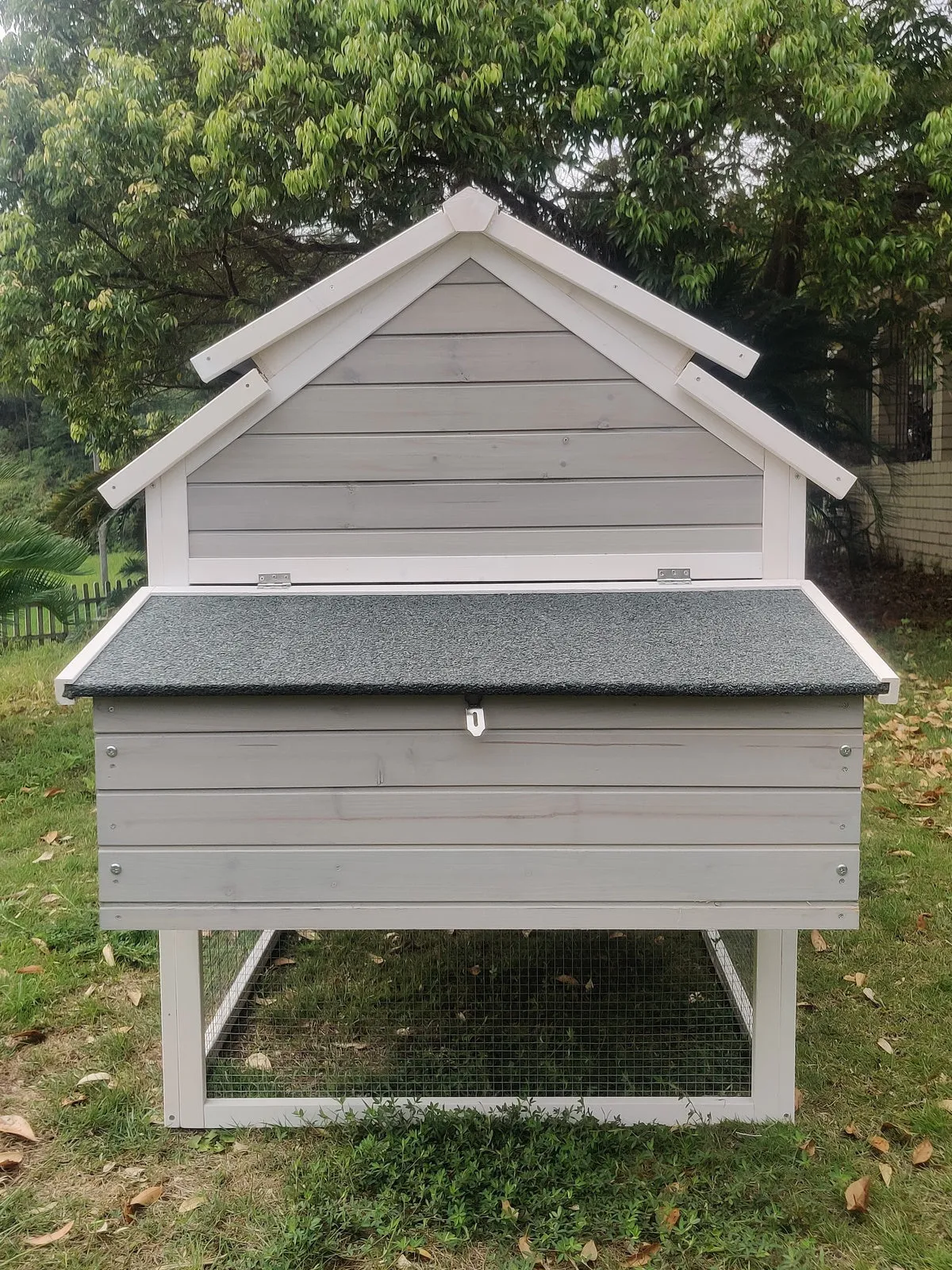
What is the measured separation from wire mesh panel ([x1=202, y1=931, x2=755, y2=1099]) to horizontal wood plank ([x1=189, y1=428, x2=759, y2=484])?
4.60 ft

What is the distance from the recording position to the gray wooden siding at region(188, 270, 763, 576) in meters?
2.62

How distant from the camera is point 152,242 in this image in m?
8.46

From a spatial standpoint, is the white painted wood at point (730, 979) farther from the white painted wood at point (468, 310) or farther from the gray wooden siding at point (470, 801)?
the white painted wood at point (468, 310)

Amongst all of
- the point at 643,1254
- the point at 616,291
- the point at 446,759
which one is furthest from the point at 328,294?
the point at 643,1254

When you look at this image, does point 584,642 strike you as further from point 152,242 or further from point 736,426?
point 152,242

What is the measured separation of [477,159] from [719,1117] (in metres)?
6.95

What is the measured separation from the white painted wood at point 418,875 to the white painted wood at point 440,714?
27cm

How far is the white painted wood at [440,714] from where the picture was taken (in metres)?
2.09

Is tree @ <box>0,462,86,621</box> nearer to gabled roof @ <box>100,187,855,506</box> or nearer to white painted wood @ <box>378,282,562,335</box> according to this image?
gabled roof @ <box>100,187,855,506</box>

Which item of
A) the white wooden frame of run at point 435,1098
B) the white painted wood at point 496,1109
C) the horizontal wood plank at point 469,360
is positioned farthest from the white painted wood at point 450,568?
the white painted wood at point 496,1109

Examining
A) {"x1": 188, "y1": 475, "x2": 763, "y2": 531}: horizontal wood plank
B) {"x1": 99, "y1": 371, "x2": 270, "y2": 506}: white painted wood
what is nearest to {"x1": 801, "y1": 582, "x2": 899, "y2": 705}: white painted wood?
{"x1": 188, "y1": 475, "x2": 763, "y2": 531}: horizontal wood plank

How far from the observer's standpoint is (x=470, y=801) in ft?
7.03

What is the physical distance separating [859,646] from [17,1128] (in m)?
2.52

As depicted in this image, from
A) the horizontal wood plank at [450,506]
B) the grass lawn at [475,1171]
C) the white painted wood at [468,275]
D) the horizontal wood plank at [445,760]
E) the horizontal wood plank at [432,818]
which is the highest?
the white painted wood at [468,275]
